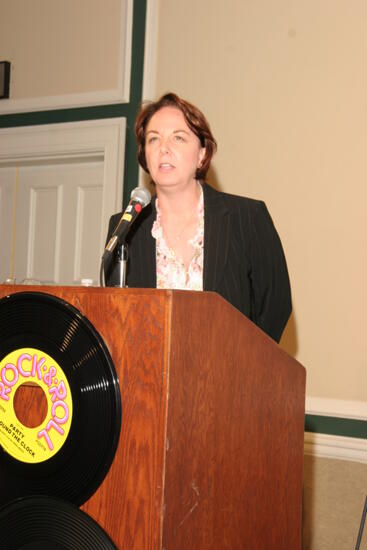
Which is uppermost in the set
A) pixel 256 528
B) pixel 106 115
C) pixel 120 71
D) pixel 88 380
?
pixel 120 71

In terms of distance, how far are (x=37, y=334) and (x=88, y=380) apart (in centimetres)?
13

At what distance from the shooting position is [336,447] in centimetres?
314

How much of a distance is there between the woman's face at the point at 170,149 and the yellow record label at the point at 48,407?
42.2 inches

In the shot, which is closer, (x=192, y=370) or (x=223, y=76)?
(x=192, y=370)

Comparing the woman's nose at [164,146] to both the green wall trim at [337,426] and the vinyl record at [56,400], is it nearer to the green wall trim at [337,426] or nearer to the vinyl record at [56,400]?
the vinyl record at [56,400]

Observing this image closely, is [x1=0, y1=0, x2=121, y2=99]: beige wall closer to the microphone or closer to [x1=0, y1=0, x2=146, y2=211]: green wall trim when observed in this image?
[x1=0, y1=0, x2=146, y2=211]: green wall trim

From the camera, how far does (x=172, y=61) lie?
3.71 meters

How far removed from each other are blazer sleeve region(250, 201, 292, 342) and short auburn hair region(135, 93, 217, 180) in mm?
234

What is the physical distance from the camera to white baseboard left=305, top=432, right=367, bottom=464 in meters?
3.08

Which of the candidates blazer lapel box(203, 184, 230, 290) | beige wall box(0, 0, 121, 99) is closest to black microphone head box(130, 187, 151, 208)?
blazer lapel box(203, 184, 230, 290)

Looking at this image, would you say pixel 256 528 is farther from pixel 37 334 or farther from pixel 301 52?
pixel 301 52

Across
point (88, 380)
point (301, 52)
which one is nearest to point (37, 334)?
point (88, 380)

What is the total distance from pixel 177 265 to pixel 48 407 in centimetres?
102

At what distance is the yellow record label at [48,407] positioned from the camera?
3.88ft
